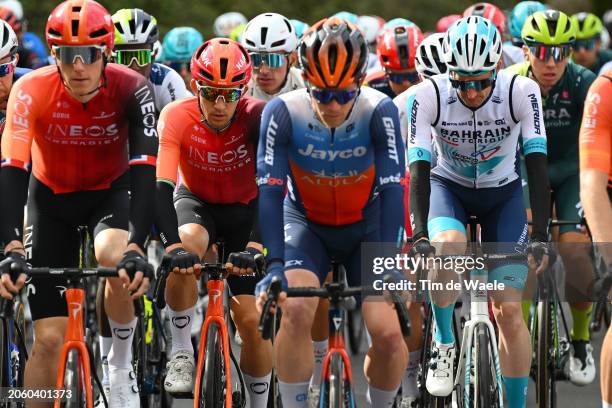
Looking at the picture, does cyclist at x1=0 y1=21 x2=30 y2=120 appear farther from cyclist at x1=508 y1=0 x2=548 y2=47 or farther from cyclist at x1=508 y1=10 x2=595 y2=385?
cyclist at x1=508 y1=0 x2=548 y2=47

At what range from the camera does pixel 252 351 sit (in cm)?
862

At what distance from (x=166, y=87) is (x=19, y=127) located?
11.1ft

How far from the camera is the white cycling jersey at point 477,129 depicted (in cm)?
845

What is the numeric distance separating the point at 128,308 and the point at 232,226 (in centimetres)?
93

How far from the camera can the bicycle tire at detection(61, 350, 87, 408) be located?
23.8 ft

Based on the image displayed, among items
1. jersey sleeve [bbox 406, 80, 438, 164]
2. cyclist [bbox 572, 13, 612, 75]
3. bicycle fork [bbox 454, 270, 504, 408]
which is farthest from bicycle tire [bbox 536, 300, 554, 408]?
cyclist [bbox 572, 13, 612, 75]

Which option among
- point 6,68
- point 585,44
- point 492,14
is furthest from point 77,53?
point 492,14

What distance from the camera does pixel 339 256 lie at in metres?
7.94

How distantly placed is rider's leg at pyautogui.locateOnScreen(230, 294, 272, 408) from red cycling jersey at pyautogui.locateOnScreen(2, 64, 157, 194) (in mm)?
1124

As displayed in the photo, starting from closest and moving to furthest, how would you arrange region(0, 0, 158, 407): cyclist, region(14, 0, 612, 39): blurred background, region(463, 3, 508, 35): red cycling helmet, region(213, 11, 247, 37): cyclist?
region(0, 0, 158, 407): cyclist → region(463, 3, 508, 35): red cycling helmet → region(213, 11, 247, 37): cyclist → region(14, 0, 612, 39): blurred background

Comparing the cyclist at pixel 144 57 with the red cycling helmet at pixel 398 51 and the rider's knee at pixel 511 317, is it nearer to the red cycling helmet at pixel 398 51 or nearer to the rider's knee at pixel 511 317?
the red cycling helmet at pixel 398 51

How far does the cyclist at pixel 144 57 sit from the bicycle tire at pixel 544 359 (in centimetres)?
342

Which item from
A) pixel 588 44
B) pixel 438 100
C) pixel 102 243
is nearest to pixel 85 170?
pixel 102 243

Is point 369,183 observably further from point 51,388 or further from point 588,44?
point 588,44
